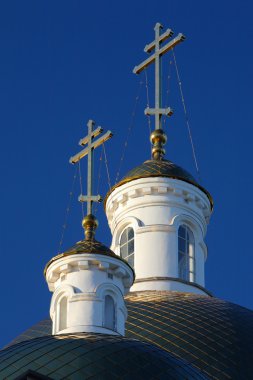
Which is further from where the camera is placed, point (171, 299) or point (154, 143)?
point (154, 143)

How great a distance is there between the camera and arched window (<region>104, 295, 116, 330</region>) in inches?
1176

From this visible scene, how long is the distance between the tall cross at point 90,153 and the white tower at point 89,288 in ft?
3.77

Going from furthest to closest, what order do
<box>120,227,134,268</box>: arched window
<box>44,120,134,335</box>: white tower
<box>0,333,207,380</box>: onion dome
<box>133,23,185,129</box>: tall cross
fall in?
<box>133,23,185,129</box>: tall cross, <box>120,227,134,268</box>: arched window, <box>44,120,134,335</box>: white tower, <box>0,333,207,380</box>: onion dome

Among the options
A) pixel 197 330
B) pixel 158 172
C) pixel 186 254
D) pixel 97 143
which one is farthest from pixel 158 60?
pixel 197 330

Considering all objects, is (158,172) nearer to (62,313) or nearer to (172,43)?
(172,43)

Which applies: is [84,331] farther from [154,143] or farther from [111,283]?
Result: [154,143]

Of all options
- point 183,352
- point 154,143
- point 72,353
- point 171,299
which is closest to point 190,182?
point 154,143

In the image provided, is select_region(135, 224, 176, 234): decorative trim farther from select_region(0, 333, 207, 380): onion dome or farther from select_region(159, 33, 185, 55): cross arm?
select_region(0, 333, 207, 380): onion dome

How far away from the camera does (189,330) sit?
31031 millimetres

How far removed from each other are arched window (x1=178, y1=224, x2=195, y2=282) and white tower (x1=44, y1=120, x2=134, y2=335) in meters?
5.03

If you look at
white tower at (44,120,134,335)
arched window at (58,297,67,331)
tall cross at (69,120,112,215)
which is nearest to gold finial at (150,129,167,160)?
tall cross at (69,120,112,215)

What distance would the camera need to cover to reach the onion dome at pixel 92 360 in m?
26.8

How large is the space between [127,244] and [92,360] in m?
9.15

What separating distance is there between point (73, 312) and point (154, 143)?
777 centimetres
